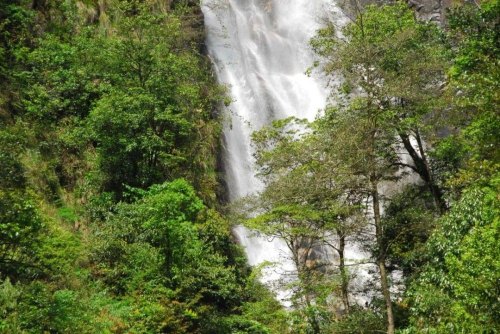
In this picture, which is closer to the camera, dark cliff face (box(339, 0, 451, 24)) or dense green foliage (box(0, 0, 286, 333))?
dense green foliage (box(0, 0, 286, 333))

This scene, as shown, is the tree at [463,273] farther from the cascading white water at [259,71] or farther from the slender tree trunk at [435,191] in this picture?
the cascading white water at [259,71]

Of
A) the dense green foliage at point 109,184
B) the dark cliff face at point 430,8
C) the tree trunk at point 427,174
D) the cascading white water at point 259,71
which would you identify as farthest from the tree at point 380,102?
the dark cliff face at point 430,8

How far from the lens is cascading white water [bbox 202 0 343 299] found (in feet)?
88.5

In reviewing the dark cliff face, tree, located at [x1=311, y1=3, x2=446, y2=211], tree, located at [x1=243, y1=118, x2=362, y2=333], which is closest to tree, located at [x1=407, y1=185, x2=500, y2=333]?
tree, located at [x1=243, y1=118, x2=362, y2=333]

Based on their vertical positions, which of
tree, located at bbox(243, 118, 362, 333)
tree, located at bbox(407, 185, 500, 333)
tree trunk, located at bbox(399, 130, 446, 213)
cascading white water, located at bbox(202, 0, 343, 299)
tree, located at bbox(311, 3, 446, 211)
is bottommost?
tree, located at bbox(407, 185, 500, 333)

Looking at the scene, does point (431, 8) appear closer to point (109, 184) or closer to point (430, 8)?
point (430, 8)

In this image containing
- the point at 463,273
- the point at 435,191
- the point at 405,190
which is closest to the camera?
the point at 463,273

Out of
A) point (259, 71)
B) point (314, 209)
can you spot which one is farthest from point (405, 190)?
point (259, 71)

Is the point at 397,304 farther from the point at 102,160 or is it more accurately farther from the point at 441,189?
the point at 102,160

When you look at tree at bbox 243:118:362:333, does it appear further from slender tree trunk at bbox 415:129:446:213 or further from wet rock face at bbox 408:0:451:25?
wet rock face at bbox 408:0:451:25

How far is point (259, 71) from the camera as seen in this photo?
3547cm

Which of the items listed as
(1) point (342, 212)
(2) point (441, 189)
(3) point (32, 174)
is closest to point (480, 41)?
(2) point (441, 189)

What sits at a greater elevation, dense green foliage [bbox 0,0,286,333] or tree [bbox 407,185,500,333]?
dense green foliage [bbox 0,0,286,333]

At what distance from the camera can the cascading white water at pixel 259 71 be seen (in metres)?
27.0
